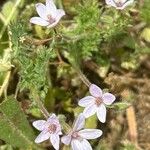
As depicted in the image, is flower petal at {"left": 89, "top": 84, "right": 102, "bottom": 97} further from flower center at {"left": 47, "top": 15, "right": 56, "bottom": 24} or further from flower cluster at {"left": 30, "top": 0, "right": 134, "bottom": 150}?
flower center at {"left": 47, "top": 15, "right": 56, "bottom": 24}

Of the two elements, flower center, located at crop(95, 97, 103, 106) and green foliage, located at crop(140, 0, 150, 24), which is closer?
flower center, located at crop(95, 97, 103, 106)

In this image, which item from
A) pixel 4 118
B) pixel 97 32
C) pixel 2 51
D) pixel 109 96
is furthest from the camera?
pixel 2 51

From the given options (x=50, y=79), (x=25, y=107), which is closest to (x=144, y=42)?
(x=50, y=79)

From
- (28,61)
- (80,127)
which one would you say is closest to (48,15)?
(28,61)

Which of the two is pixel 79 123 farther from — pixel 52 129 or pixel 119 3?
pixel 119 3

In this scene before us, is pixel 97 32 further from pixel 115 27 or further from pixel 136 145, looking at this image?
pixel 136 145

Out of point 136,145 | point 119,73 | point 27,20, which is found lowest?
point 136,145

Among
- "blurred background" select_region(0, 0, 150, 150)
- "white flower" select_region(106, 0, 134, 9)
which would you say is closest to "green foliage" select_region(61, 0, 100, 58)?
"blurred background" select_region(0, 0, 150, 150)
